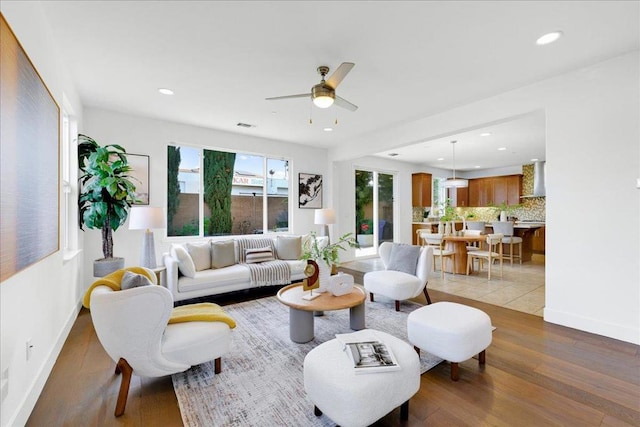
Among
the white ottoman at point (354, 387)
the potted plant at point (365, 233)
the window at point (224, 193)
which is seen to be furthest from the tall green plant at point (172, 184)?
the potted plant at point (365, 233)

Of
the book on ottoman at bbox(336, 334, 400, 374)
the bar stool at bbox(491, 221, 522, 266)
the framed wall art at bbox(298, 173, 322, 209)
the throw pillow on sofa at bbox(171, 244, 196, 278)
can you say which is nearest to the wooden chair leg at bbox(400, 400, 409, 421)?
the book on ottoman at bbox(336, 334, 400, 374)

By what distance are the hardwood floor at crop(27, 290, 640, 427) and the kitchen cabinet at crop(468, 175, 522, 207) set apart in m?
6.79

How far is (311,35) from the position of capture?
7.88 ft

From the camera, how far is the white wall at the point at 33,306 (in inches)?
61.2

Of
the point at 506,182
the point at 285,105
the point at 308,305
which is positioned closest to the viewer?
the point at 308,305

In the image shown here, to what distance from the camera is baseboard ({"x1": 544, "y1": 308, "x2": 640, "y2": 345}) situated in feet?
8.88

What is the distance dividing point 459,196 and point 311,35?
8.88 m

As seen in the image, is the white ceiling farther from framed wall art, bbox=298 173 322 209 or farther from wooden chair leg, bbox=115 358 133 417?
wooden chair leg, bbox=115 358 133 417

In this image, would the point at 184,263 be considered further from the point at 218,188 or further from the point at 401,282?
the point at 401,282

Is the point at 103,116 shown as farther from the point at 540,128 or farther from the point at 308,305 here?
the point at 540,128

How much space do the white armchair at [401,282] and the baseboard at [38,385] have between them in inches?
126

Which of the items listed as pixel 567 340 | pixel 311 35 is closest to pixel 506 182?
pixel 567 340

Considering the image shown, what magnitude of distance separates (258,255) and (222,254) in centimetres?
56

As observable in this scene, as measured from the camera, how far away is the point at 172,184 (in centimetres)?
482
